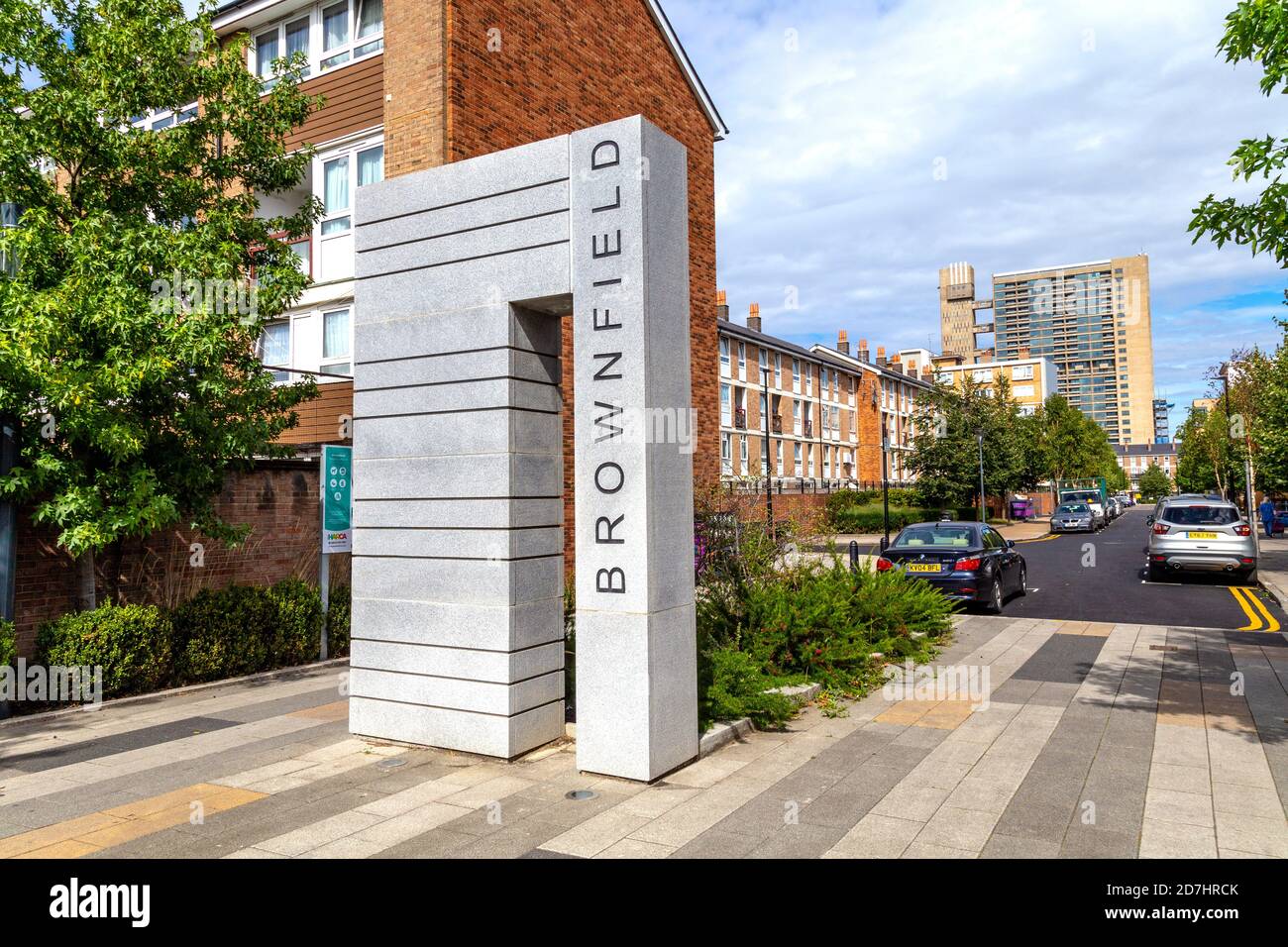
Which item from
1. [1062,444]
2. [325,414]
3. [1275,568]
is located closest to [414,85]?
[325,414]

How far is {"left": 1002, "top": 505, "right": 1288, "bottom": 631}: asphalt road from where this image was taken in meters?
14.2

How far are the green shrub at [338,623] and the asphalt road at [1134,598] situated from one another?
36.0 feet

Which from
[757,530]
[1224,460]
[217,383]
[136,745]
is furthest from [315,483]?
[1224,460]

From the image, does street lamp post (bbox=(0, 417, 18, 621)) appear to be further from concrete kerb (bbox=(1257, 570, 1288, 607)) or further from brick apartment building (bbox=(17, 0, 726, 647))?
concrete kerb (bbox=(1257, 570, 1288, 607))

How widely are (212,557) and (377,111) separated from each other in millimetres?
7448

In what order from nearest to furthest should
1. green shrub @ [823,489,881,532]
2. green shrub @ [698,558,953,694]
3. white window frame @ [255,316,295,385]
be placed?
green shrub @ [698,558,953,694] → white window frame @ [255,316,295,385] → green shrub @ [823,489,881,532]

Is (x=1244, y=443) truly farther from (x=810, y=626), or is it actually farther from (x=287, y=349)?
→ (x=287, y=349)

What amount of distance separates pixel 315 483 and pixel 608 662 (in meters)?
7.54

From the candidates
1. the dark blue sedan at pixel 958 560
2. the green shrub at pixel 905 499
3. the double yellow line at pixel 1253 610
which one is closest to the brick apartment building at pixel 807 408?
the green shrub at pixel 905 499

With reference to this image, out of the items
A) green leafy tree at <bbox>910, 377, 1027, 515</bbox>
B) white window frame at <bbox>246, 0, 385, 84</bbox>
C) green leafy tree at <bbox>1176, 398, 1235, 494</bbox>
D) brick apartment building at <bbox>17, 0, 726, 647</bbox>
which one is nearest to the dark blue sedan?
brick apartment building at <bbox>17, 0, 726, 647</bbox>

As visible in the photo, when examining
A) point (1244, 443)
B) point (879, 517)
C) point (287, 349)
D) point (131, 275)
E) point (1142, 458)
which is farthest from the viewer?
point (1142, 458)

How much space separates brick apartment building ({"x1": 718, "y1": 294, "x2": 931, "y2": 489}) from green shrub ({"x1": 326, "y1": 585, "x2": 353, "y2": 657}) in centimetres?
2685

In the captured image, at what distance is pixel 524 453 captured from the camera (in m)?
7.00

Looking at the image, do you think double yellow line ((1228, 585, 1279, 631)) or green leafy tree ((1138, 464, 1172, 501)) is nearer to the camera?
double yellow line ((1228, 585, 1279, 631))
